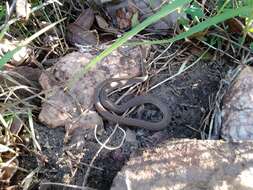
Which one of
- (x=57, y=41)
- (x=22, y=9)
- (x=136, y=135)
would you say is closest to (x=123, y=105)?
(x=136, y=135)

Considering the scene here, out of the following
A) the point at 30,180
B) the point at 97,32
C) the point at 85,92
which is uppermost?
the point at 97,32

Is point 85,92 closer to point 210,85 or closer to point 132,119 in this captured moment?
point 132,119

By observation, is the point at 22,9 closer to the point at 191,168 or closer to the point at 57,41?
the point at 57,41

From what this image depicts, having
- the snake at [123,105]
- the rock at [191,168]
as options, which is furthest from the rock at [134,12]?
the rock at [191,168]

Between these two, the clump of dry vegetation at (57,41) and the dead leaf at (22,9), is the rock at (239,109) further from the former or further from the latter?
the dead leaf at (22,9)

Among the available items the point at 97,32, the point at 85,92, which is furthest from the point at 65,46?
the point at 85,92

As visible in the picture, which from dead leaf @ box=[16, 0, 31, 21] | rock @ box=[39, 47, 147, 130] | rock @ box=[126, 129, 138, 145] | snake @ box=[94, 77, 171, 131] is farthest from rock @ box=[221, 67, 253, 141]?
dead leaf @ box=[16, 0, 31, 21]

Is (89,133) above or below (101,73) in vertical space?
below
